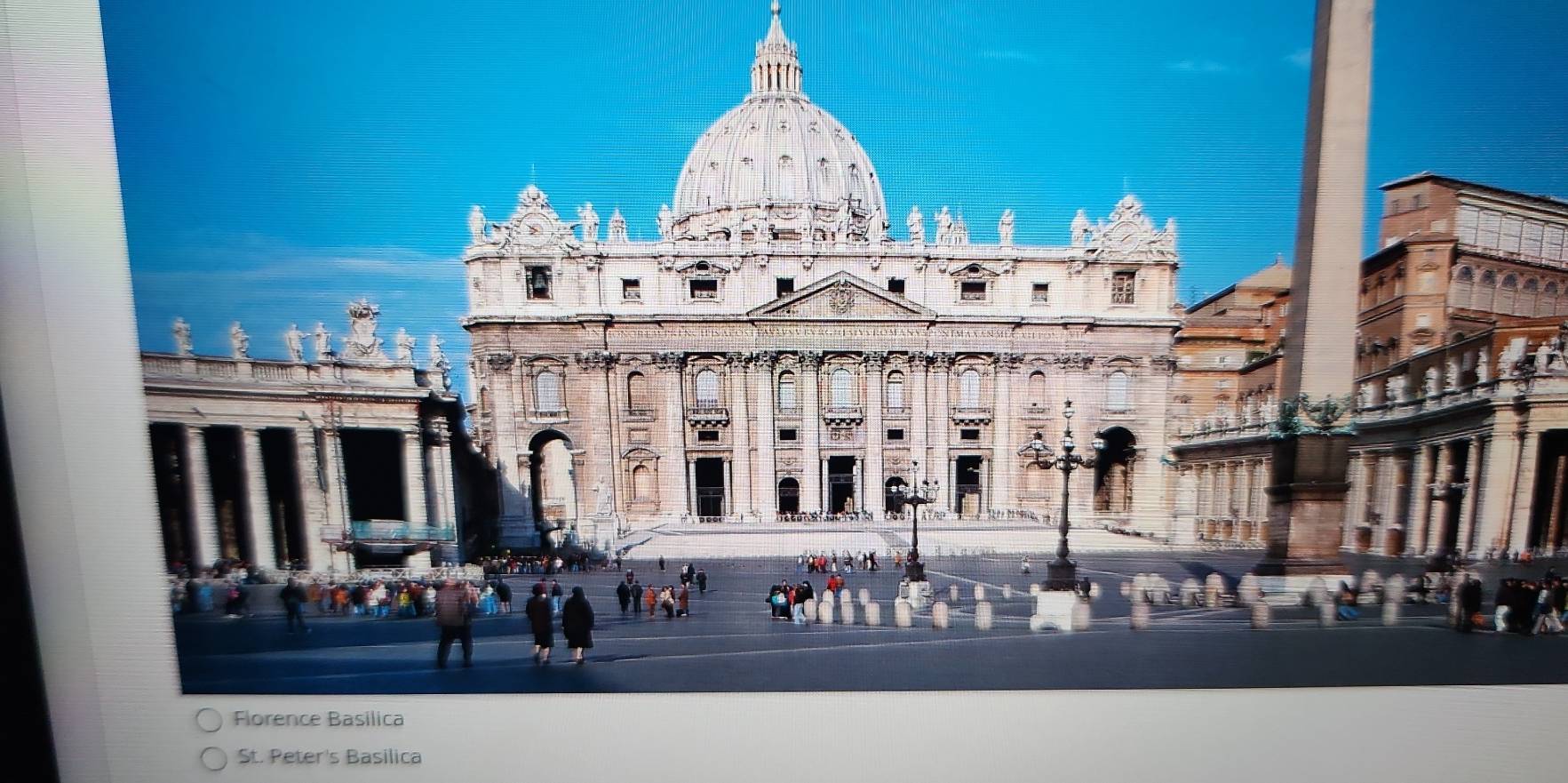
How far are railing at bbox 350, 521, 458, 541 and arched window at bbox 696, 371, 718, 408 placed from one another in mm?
1775

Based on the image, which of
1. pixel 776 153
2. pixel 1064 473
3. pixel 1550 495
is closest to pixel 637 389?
pixel 1064 473

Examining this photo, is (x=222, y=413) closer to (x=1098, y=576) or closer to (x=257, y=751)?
(x=257, y=751)

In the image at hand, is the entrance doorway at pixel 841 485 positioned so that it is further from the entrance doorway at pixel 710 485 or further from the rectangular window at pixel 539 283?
the rectangular window at pixel 539 283

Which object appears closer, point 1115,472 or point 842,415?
point 1115,472

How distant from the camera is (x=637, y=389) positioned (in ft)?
11.3

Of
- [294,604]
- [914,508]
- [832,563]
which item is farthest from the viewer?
[832,563]

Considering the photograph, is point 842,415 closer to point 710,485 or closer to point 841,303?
→ point 841,303

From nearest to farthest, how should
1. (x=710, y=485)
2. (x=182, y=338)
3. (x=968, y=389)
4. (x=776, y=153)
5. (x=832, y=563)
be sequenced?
(x=182, y=338) < (x=832, y=563) < (x=968, y=389) < (x=710, y=485) < (x=776, y=153)

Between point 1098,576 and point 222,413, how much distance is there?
508 centimetres

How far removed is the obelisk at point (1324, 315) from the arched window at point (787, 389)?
Result: 282 centimetres

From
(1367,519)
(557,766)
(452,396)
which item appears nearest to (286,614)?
(452,396)

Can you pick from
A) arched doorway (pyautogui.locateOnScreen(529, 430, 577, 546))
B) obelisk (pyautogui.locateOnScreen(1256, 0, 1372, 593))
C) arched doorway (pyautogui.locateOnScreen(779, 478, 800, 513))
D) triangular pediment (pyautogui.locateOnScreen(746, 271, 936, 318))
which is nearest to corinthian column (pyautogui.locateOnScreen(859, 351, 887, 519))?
triangular pediment (pyautogui.locateOnScreen(746, 271, 936, 318))

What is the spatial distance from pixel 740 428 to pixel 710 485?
0.44 meters

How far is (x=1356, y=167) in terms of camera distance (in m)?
2.78
